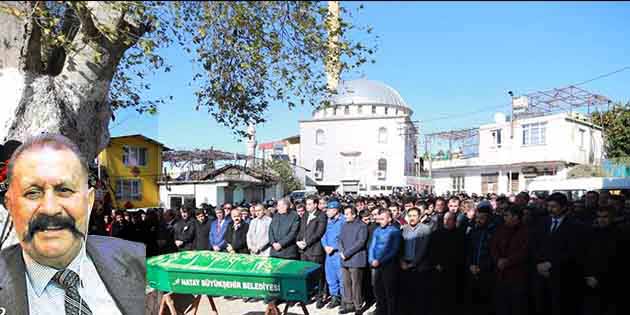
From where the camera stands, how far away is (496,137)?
34188 mm

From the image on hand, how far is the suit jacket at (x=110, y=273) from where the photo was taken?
196 cm

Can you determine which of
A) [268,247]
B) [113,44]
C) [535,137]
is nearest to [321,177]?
[535,137]

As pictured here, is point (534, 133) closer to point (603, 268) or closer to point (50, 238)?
point (603, 268)

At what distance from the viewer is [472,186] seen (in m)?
34.9

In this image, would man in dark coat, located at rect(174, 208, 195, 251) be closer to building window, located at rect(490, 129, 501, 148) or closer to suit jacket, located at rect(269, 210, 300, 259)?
suit jacket, located at rect(269, 210, 300, 259)

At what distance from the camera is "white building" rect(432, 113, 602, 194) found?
29.5 m

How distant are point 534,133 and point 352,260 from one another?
26930mm

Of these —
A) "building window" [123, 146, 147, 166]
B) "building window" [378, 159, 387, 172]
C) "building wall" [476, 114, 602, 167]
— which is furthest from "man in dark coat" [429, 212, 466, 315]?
"building window" [378, 159, 387, 172]

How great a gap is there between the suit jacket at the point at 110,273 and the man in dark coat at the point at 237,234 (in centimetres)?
727

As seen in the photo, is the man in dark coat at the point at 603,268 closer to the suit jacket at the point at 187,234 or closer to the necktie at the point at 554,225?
the necktie at the point at 554,225

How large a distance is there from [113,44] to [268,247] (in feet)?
19.6

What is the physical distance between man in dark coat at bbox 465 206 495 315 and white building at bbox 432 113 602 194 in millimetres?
21960

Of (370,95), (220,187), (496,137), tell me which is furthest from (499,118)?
(370,95)

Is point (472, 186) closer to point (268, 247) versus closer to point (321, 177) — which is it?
point (321, 177)
